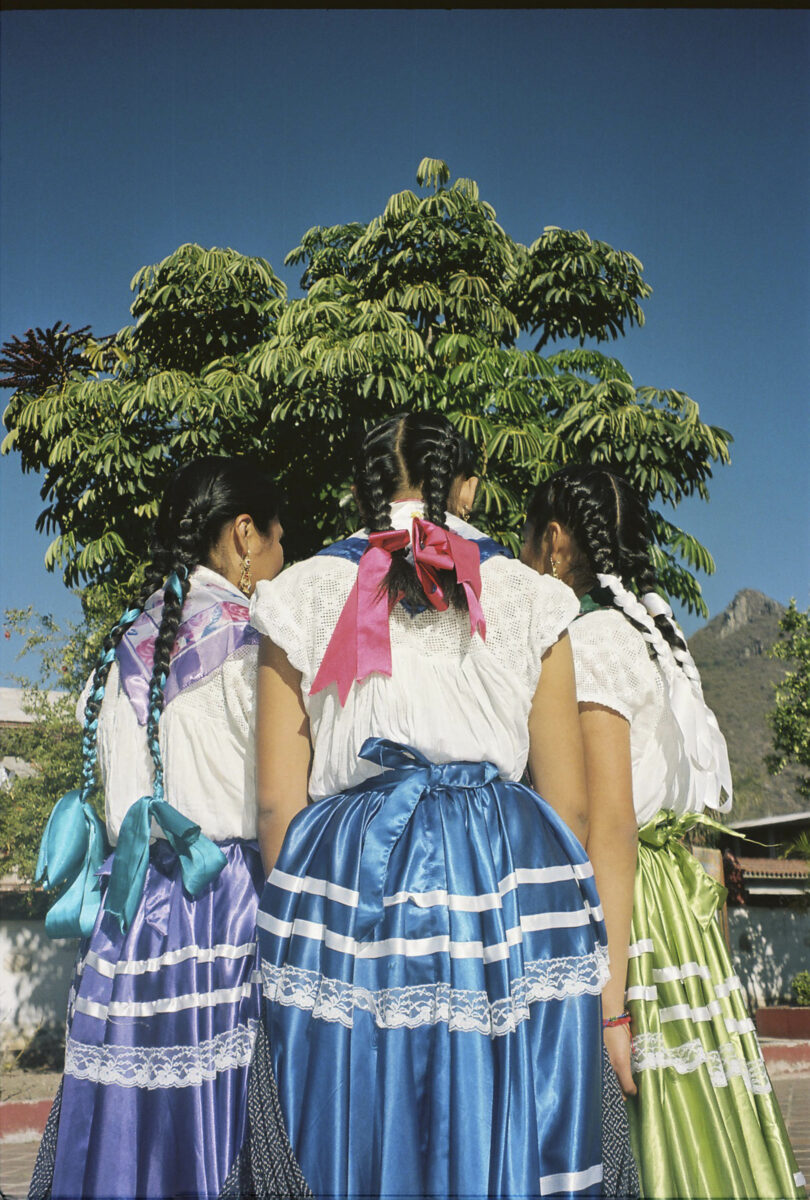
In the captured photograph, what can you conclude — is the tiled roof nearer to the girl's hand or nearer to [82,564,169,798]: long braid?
the girl's hand

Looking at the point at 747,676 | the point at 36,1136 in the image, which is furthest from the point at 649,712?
the point at 747,676

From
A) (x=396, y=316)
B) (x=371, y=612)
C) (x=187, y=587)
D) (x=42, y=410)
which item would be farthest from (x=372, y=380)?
(x=371, y=612)

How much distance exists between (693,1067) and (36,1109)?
696cm

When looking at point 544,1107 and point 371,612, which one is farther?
point 371,612

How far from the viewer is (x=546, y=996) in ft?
4.74

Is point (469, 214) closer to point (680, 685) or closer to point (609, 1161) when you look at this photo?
point (680, 685)

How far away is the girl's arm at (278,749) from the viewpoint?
5.40ft

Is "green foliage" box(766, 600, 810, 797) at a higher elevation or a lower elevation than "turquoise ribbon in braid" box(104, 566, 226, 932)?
higher

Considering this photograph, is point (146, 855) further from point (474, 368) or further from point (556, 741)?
point (474, 368)

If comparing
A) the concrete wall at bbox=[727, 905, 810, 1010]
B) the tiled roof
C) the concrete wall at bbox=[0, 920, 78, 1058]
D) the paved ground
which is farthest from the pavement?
the tiled roof

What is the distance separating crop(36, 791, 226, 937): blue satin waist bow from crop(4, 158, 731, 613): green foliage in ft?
12.4

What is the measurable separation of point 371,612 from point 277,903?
46 cm

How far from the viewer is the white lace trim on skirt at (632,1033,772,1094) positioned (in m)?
1.79

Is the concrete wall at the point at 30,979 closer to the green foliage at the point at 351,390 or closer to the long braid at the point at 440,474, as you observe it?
the green foliage at the point at 351,390
